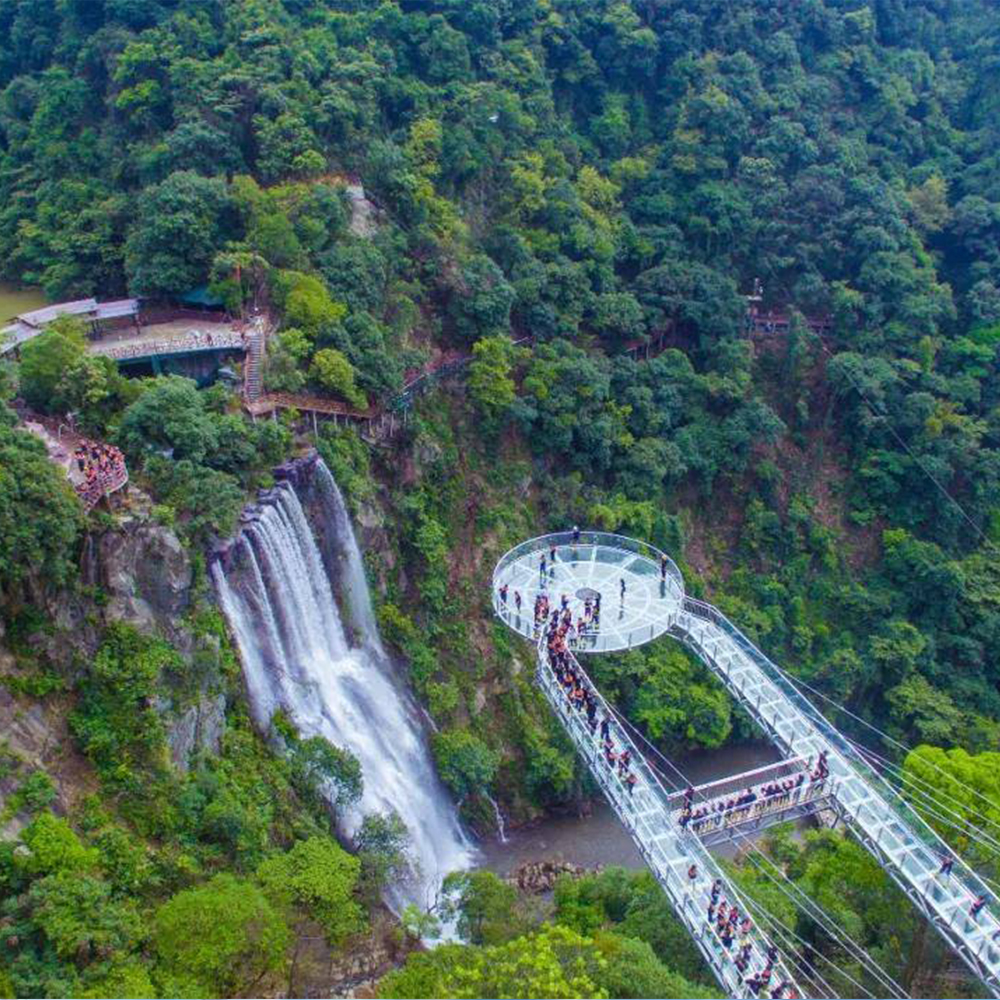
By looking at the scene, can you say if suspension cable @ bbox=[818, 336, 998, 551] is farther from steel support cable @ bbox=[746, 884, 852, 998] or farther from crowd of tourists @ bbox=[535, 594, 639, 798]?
steel support cable @ bbox=[746, 884, 852, 998]

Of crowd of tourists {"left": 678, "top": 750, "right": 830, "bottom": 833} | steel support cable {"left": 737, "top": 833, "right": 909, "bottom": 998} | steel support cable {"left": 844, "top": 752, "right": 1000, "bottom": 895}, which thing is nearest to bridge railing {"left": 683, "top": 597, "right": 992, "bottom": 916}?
steel support cable {"left": 844, "top": 752, "right": 1000, "bottom": 895}

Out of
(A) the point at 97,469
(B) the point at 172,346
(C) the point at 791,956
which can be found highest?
(B) the point at 172,346

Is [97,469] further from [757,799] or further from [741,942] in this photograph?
[741,942]

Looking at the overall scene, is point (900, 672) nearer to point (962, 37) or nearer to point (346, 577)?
point (346, 577)

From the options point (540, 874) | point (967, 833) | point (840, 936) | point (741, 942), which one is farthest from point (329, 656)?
point (967, 833)

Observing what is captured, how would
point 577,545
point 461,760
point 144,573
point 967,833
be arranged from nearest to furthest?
point 967,833
point 144,573
point 577,545
point 461,760

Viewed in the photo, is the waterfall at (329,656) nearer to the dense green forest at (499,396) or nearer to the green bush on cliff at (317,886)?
the dense green forest at (499,396)
